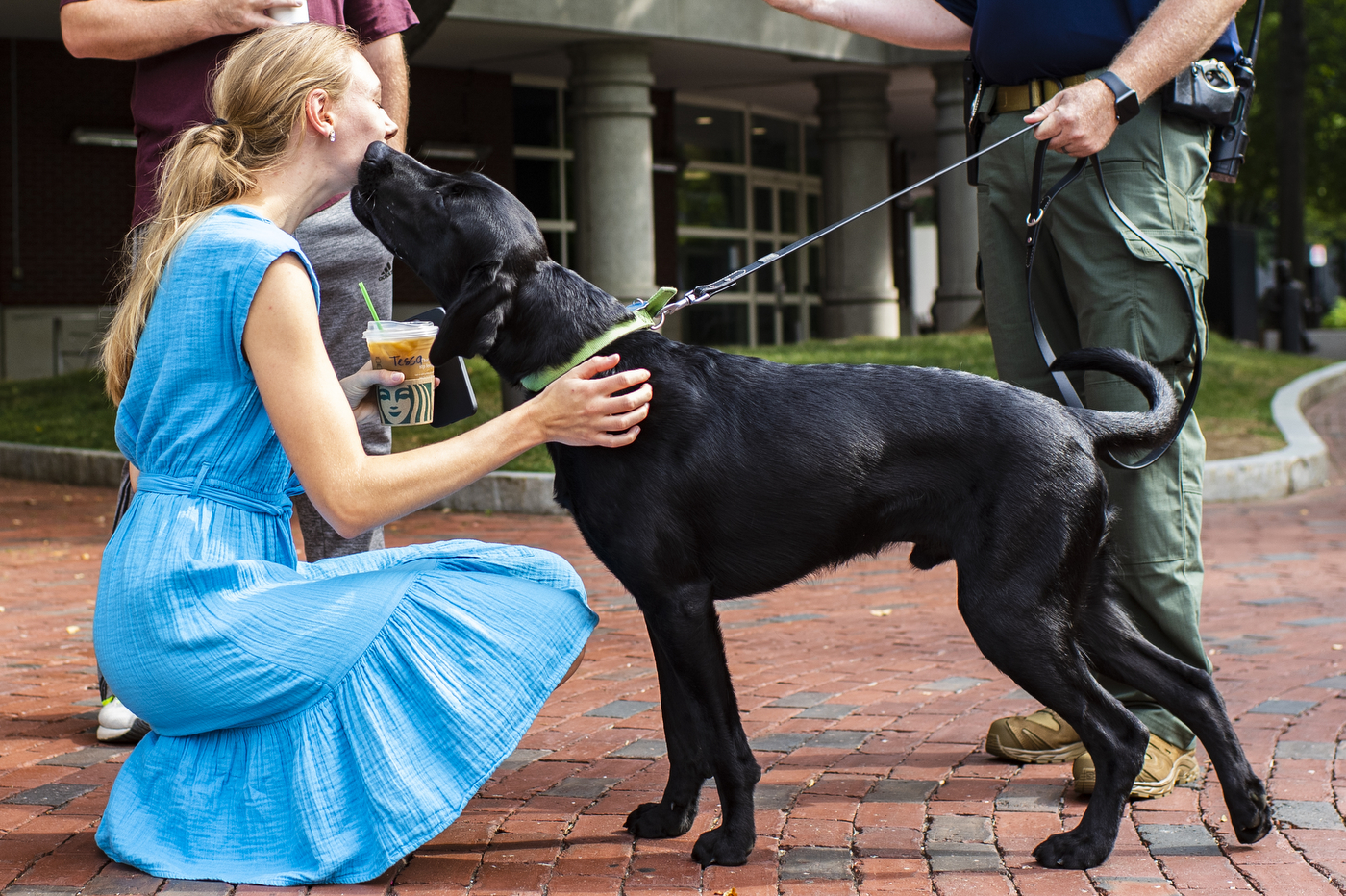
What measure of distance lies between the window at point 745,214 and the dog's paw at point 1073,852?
21487 mm

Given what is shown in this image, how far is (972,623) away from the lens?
280cm

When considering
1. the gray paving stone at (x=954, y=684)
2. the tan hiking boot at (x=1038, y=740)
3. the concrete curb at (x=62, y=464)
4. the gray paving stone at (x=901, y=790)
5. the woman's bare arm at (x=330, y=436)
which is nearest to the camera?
the woman's bare arm at (x=330, y=436)

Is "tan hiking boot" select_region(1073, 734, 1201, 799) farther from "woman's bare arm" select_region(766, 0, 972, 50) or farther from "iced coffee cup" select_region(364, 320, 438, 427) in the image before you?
"woman's bare arm" select_region(766, 0, 972, 50)

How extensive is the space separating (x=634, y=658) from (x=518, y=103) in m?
19.0

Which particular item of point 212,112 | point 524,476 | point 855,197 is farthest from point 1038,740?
point 855,197

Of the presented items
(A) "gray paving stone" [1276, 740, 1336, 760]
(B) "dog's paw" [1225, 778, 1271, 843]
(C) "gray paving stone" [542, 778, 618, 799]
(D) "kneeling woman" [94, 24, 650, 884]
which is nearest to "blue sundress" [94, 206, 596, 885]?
(D) "kneeling woman" [94, 24, 650, 884]

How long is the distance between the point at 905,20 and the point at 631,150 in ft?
47.3

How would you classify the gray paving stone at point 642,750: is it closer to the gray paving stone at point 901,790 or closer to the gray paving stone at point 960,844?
the gray paving stone at point 901,790

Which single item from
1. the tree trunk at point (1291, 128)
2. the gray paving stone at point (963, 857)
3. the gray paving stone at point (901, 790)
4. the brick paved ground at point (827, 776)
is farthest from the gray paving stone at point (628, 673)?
the tree trunk at point (1291, 128)

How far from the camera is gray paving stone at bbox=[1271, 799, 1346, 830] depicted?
3045mm

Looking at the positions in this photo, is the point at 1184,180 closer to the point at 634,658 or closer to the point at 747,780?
the point at 747,780

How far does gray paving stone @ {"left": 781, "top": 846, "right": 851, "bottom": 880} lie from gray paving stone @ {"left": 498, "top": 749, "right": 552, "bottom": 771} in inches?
38.6

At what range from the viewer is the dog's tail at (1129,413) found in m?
2.92

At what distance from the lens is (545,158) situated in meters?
23.0
